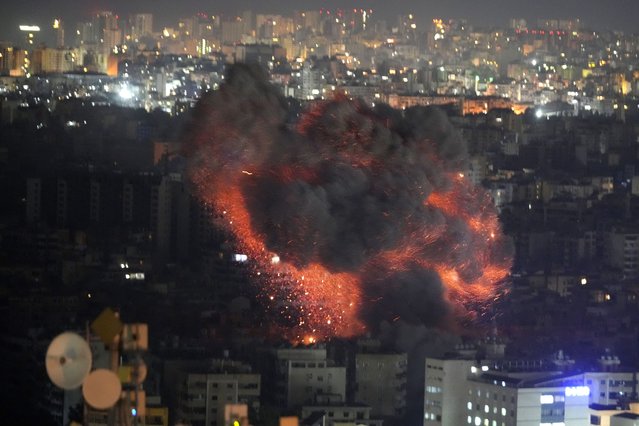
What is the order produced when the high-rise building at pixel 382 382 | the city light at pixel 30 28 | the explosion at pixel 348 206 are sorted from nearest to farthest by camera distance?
the high-rise building at pixel 382 382 < the explosion at pixel 348 206 < the city light at pixel 30 28

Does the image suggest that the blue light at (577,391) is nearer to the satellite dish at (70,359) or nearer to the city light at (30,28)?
the satellite dish at (70,359)

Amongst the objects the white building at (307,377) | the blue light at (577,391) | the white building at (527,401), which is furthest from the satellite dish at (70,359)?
the white building at (307,377)

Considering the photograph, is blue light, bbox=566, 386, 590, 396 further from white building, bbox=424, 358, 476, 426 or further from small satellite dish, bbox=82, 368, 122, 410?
small satellite dish, bbox=82, 368, 122, 410

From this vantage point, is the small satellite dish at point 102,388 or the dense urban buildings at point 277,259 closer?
the small satellite dish at point 102,388

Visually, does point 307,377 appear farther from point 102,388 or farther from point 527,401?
point 102,388

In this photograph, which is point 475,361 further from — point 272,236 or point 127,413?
point 127,413

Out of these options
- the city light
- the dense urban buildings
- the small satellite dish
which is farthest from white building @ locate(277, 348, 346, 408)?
the city light

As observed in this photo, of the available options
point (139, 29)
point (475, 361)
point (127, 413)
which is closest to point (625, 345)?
point (475, 361)

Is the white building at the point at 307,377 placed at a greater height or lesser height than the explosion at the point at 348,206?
lesser
